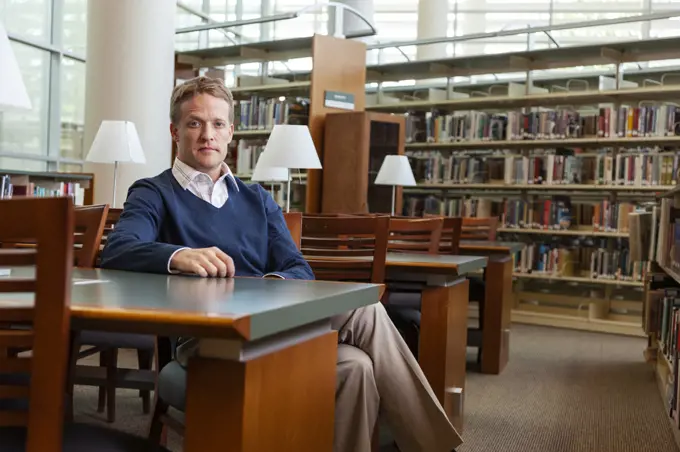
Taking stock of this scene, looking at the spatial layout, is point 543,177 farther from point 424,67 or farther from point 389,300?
point 389,300

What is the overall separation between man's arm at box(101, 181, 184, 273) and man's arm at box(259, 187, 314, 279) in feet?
0.96

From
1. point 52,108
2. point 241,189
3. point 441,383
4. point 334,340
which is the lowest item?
point 441,383

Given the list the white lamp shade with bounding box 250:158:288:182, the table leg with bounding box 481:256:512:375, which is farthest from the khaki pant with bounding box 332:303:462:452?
the white lamp shade with bounding box 250:158:288:182

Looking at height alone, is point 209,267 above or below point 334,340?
above

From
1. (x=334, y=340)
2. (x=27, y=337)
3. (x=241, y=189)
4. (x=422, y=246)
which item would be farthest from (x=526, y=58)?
(x=27, y=337)

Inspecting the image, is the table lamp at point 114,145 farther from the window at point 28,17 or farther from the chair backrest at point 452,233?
the window at point 28,17

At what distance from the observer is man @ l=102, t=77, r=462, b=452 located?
1953mm

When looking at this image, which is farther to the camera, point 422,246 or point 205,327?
point 422,246

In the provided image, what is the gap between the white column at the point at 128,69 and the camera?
643 centimetres

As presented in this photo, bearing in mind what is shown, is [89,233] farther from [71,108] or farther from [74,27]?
[74,27]

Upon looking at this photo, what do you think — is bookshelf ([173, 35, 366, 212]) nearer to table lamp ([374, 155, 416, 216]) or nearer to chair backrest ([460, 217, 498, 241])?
table lamp ([374, 155, 416, 216])

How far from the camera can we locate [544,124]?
7117 millimetres

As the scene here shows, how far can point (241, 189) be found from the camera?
7.09ft

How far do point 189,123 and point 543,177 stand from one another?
543 centimetres
